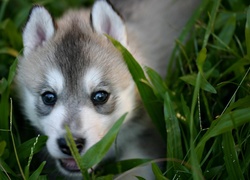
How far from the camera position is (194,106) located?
312cm

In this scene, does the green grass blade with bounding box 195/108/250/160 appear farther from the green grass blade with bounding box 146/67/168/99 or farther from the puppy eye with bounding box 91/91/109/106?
the puppy eye with bounding box 91/91/109/106

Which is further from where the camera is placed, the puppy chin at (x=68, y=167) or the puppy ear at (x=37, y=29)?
the puppy ear at (x=37, y=29)

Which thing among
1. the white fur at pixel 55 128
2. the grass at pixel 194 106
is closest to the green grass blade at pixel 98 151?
the grass at pixel 194 106

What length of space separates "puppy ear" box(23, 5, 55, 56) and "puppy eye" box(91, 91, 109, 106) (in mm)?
560

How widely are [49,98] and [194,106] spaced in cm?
92

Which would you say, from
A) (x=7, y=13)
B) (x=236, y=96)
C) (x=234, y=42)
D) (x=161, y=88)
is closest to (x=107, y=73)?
(x=161, y=88)

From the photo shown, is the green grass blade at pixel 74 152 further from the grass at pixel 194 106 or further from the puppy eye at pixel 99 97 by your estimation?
the puppy eye at pixel 99 97

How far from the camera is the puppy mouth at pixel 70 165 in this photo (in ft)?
10.5

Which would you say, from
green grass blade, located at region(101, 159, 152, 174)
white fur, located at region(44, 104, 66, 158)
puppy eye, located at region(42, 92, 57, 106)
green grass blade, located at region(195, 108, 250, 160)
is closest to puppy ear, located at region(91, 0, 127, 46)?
puppy eye, located at region(42, 92, 57, 106)

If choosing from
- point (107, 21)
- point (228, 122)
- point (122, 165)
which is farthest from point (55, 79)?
point (228, 122)

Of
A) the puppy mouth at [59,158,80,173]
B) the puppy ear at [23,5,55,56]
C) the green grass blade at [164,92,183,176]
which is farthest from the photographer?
the puppy ear at [23,5,55,56]

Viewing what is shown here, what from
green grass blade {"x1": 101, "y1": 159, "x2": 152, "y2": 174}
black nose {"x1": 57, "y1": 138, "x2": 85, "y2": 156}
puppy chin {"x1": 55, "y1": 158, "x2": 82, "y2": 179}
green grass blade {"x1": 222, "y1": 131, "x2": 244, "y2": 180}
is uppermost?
black nose {"x1": 57, "y1": 138, "x2": 85, "y2": 156}

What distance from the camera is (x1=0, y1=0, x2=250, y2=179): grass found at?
9.59ft

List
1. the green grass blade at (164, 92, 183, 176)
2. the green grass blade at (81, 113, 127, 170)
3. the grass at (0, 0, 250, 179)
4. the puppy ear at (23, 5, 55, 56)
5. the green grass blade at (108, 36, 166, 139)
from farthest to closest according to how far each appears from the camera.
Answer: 1. the puppy ear at (23, 5, 55, 56)
2. the green grass blade at (108, 36, 166, 139)
3. the green grass blade at (164, 92, 183, 176)
4. the grass at (0, 0, 250, 179)
5. the green grass blade at (81, 113, 127, 170)
